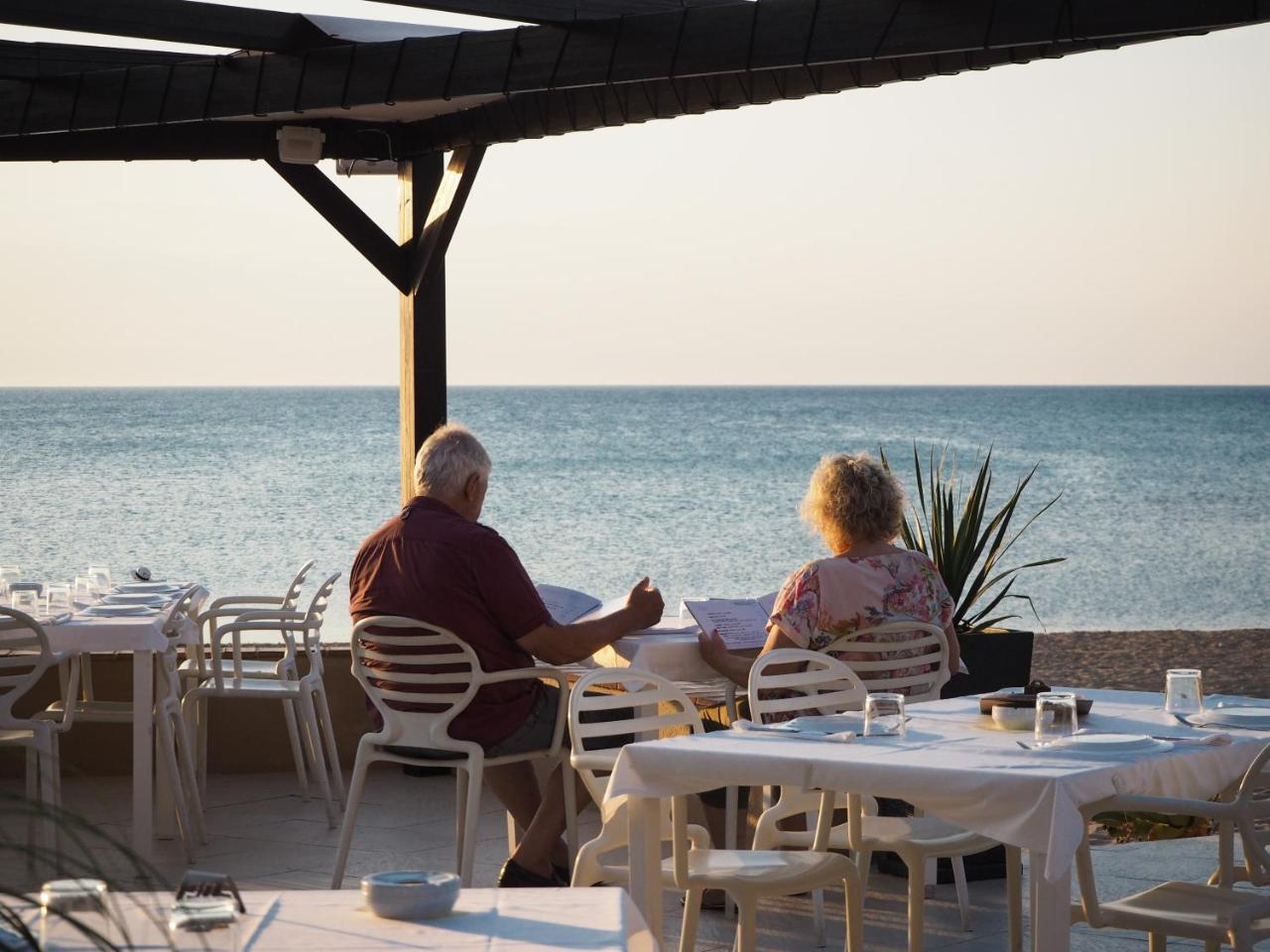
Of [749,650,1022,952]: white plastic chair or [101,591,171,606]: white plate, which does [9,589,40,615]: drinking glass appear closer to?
[101,591,171,606]: white plate

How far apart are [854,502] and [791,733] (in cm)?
137

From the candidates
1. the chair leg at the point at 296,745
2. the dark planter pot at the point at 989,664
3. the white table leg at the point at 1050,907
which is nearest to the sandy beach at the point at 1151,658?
the dark planter pot at the point at 989,664

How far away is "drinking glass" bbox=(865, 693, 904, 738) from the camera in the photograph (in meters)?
3.33

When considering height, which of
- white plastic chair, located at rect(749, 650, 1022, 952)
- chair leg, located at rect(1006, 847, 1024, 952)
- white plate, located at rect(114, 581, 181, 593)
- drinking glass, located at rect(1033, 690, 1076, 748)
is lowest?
chair leg, located at rect(1006, 847, 1024, 952)

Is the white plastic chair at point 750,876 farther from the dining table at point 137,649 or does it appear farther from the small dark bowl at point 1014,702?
the dining table at point 137,649

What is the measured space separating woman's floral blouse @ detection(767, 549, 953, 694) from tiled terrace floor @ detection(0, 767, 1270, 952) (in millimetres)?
→ 650

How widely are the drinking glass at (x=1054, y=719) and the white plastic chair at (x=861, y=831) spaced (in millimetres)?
310

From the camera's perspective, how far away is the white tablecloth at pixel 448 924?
1.96 m

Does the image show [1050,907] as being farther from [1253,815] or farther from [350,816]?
[350,816]

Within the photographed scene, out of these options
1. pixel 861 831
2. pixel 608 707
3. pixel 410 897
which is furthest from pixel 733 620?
pixel 410 897

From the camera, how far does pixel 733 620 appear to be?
15.9 ft

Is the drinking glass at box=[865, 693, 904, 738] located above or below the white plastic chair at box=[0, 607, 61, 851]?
above

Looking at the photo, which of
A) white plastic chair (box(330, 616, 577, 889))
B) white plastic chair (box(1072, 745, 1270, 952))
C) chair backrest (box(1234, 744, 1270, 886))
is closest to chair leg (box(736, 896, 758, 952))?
white plastic chair (box(1072, 745, 1270, 952))

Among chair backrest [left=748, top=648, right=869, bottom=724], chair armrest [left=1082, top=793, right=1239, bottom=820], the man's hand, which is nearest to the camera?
chair armrest [left=1082, top=793, right=1239, bottom=820]
